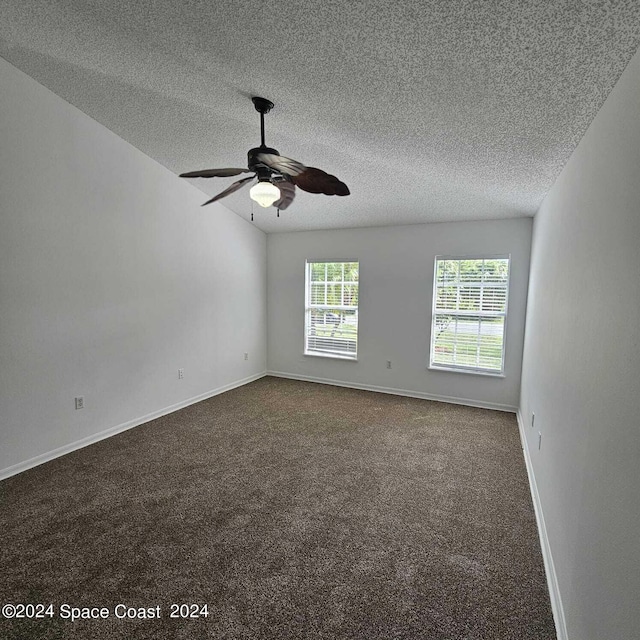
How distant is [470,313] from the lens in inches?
181

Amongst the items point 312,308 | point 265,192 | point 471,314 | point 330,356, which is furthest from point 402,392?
point 265,192

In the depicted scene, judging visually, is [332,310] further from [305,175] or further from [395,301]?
[305,175]

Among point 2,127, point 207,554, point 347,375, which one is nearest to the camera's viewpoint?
point 207,554

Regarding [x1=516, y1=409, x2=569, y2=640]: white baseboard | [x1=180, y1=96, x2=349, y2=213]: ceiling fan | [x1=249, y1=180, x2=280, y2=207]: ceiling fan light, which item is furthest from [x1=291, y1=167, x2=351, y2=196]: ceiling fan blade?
[x1=516, y1=409, x2=569, y2=640]: white baseboard

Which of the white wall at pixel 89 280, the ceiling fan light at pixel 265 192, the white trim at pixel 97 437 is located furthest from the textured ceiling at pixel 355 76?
the white trim at pixel 97 437

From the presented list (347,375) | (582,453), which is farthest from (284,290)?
(582,453)

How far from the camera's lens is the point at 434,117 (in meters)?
2.28

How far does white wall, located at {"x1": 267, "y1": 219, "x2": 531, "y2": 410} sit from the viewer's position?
172 inches

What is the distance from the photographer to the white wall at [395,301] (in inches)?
172

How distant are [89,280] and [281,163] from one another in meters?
2.36

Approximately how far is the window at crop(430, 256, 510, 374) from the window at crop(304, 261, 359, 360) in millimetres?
1203

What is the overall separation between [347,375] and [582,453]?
404cm

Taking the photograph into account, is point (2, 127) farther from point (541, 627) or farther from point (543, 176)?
point (541, 627)

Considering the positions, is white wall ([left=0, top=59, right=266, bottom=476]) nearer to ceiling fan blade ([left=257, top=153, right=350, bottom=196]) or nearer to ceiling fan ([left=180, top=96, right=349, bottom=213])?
ceiling fan ([left=180, top=96, right=349, bottom=213])
